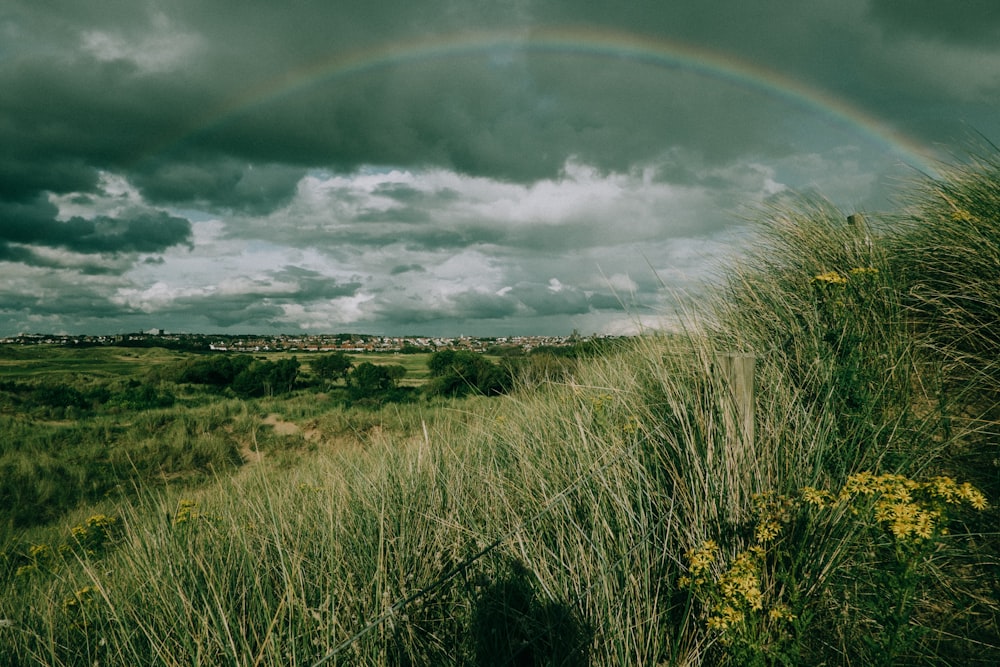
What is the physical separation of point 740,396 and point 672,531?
851 millimetres

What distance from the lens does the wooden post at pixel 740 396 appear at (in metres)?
2.65

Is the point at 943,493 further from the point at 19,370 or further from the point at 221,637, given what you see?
the point at 19,370

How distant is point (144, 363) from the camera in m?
34.1

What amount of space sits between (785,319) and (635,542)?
2985 mm

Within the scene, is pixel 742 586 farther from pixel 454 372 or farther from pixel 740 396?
pixel 454 372

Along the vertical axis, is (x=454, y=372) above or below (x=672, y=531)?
below

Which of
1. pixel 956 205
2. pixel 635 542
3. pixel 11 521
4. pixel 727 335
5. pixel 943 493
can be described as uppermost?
pixel 956 205

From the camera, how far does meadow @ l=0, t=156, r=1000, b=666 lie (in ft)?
6.44

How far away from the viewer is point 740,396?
2.72m

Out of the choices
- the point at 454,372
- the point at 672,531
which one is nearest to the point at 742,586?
the point at 672,531

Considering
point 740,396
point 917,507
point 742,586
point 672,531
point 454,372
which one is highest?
point 740,396

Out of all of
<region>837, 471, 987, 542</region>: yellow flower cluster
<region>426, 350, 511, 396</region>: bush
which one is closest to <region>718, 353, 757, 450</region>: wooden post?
<region>837, 471, 987, 542</region>: yellow flower cluster

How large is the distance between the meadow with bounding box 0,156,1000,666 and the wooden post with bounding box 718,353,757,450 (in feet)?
0.11

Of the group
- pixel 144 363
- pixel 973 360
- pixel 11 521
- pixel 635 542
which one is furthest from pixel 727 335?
pixel 144 363
